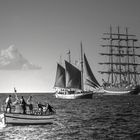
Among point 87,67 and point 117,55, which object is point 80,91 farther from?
point 117,55

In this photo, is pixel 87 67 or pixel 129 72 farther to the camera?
pixel 129 72

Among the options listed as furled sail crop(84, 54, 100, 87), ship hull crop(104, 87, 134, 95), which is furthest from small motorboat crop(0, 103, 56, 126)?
ship hull crop(104, 87, 134, 95)

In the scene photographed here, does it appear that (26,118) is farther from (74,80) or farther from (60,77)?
(60,77)

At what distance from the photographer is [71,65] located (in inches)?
A: 4200

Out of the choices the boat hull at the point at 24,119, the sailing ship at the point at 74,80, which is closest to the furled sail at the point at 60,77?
the sailing ship at the point at 74,80

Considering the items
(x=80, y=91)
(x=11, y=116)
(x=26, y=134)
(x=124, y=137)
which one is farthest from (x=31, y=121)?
(x=80, y=91)

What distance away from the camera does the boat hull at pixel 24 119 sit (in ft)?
113

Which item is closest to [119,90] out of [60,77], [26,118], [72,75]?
[60,77]

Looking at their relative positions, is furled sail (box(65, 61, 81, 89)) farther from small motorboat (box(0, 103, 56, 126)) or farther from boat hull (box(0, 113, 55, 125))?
boat hull (box(0, 113, 55, 125))

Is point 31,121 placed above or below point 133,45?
below

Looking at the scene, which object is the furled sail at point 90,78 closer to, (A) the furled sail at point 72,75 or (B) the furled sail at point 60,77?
(A) the furled sail at point 72,75

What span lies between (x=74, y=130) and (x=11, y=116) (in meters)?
7.05

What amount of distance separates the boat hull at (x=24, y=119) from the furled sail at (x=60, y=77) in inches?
2915

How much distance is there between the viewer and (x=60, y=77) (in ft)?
366
